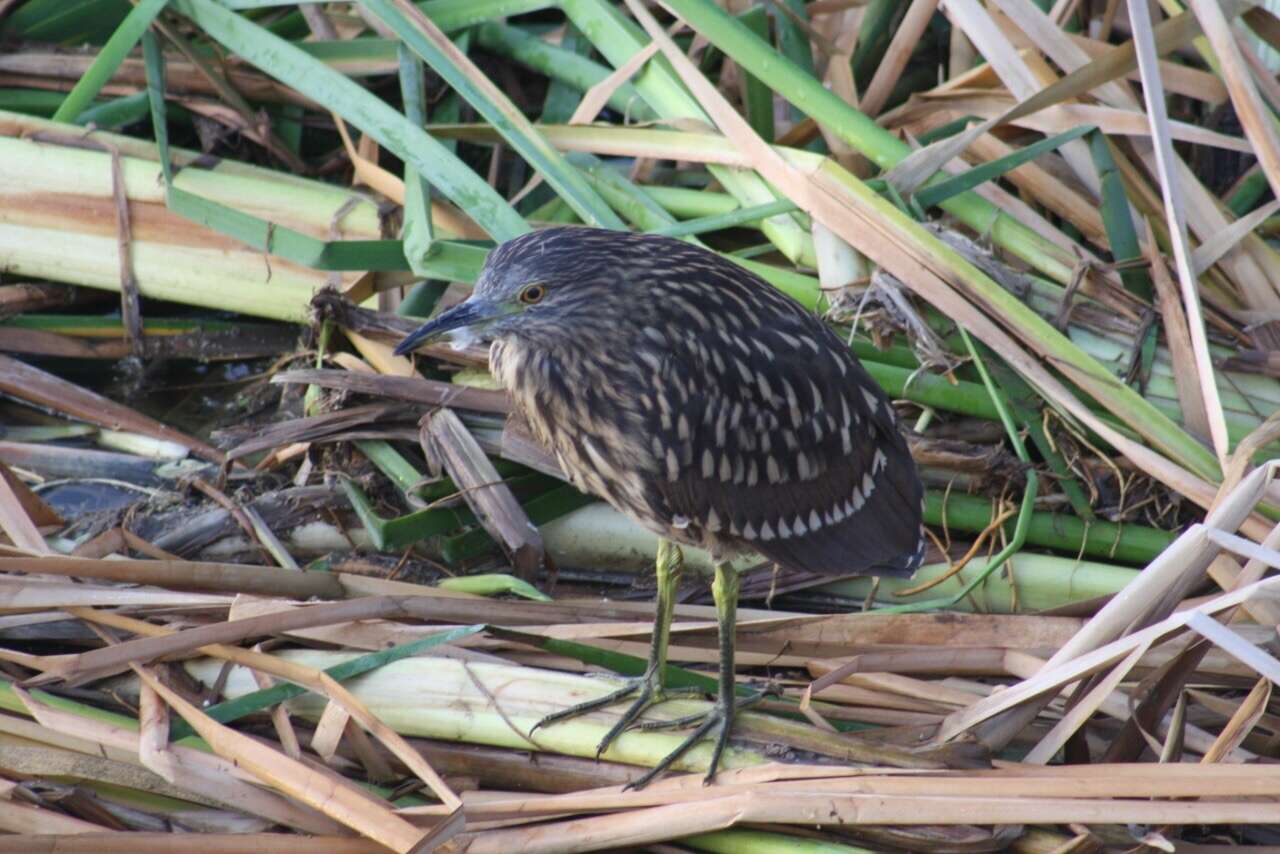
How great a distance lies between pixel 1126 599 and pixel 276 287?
99.0 inches

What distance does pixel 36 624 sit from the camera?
3236 millimetres

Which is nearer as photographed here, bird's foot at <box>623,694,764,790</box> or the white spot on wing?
bird's foot at <box>623,694,764,790</box>

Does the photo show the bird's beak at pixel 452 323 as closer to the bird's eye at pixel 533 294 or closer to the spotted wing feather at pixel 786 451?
the bird's eye at pixel 533 294

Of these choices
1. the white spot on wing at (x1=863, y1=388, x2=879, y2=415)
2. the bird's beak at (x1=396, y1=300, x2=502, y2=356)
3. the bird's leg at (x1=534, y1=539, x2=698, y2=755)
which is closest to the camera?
the bird's beak at (x1=396, y1=300, x2=502, y2=356)

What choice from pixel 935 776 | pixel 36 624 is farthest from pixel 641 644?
pixel 36 624

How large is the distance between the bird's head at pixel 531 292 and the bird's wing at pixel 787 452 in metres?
0.21

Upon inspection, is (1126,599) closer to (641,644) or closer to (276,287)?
(641,644)

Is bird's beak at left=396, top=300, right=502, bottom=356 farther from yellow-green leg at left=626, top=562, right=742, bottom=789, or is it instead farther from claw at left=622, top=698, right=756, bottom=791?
claw at left=622, top=698, right=756, bottom=791

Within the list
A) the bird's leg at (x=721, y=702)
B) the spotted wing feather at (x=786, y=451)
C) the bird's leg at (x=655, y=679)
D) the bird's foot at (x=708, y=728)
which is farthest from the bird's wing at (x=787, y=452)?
the bird's foot at (x=708, y=728)

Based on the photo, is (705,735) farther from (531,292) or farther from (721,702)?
(531,292)

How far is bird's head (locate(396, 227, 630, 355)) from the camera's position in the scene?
117 inches

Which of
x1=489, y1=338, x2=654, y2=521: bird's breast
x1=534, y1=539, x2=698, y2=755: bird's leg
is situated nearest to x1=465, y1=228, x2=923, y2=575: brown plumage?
→ x1=489, y1=338, x2=654, y2=521: bird's breast

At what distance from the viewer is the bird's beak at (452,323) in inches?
116

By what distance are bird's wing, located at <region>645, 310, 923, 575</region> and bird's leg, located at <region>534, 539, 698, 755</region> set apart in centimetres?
21
